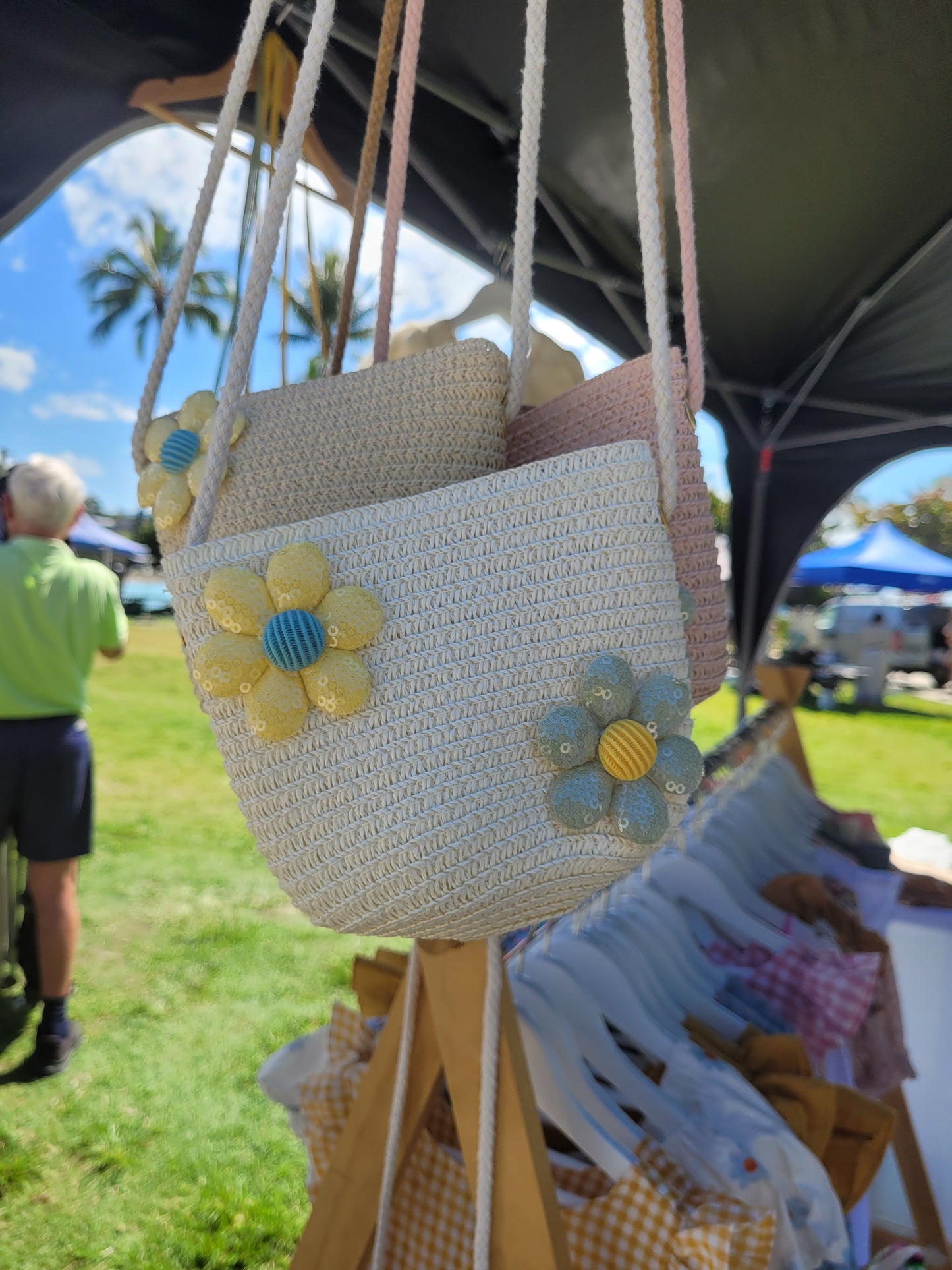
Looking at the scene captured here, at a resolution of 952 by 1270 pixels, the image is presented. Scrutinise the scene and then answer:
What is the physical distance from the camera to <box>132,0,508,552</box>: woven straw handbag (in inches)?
16.5

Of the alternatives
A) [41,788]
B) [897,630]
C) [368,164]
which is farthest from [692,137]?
[897,630]

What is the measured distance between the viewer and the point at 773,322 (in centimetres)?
175

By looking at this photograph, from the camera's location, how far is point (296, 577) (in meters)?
0.31

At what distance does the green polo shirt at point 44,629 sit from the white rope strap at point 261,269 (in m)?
1.56

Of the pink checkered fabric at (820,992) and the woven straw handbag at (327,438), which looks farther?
the pink checkered fabric at (820,992)

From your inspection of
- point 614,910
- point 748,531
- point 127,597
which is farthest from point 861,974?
point 127,597

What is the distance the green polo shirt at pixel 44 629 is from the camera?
1669mm

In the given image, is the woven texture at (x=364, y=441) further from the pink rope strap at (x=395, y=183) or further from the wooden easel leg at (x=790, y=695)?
the wooden easel leg at (x=790, y=695)

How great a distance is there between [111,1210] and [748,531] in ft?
8.92

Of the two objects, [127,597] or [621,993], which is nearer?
[621,993]

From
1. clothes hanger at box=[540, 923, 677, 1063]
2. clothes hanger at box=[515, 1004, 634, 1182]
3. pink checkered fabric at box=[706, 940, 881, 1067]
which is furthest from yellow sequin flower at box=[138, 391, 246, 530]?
pink checkered fabric at box=[706, 940, 881, 1067]

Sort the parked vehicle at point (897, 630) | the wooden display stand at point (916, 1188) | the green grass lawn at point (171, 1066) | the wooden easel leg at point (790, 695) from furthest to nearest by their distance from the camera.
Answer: the parked vehicle at point (897, 630) < the wooden easel leg at point (790, 695) < the green grass lawn at point (171, 1066) < the wooden display stand at point (916, 1188)

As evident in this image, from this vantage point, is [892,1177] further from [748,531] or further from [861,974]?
[748,531]

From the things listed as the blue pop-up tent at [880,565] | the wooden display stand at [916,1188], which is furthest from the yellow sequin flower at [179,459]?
the blue pop-up tent at [880,565]
